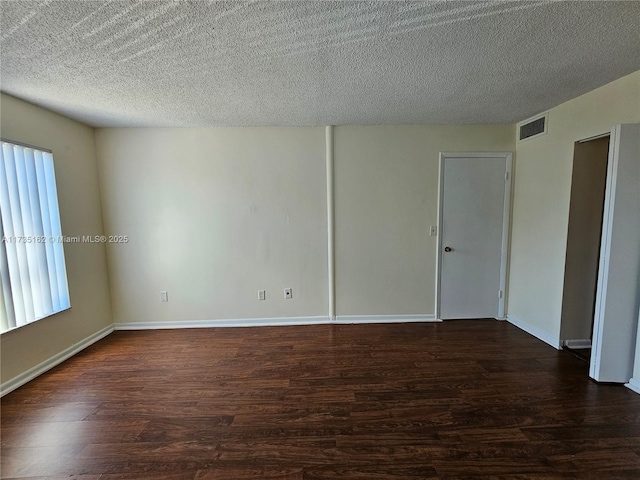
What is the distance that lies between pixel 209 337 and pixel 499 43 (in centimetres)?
364

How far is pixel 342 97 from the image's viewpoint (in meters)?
2.29

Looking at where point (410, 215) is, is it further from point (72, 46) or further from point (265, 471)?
point (72, 46)

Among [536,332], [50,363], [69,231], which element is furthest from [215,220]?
[536,332]

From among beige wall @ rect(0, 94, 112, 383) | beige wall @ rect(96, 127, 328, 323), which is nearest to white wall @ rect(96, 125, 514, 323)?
beige wall @ rect(96, 127, 328, 323)

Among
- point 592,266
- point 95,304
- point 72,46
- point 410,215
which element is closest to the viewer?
point 72,46

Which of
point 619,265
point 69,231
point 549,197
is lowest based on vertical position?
point 619,265

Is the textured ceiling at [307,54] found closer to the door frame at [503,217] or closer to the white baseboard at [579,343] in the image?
the door frame at [503,217]

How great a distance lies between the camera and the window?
2.08 meters

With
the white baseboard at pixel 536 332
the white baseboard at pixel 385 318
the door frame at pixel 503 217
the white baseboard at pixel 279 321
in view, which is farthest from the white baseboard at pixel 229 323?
the white baseboard at pixel 536 332

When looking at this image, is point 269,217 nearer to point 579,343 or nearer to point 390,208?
point 390,208

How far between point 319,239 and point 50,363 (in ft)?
→ 9.53

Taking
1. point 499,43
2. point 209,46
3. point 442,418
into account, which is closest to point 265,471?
point 442,418

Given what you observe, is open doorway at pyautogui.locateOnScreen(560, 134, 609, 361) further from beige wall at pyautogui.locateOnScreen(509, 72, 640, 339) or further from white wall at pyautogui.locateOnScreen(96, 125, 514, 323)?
white wall at pyautogui.locateOnScreen(96, 125, 514, 323)

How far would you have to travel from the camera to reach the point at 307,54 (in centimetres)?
165
